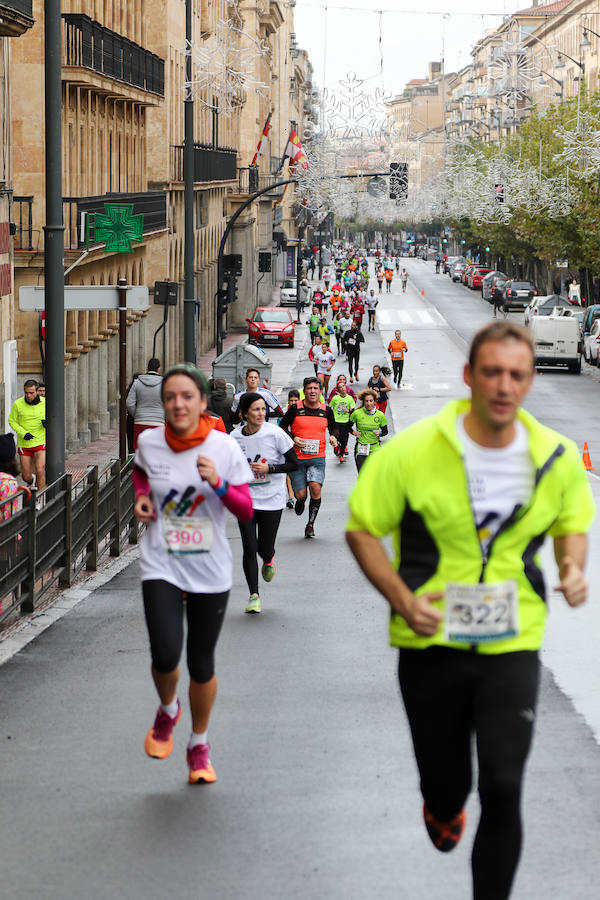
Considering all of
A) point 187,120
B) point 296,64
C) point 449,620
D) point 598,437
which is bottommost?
point 598,437

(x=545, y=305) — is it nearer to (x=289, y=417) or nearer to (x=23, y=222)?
(x=23, y=222)

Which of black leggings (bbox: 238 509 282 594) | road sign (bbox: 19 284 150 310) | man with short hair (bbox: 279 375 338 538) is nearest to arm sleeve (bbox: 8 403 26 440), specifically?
man with short hair (bbox: 279 375 338 538)

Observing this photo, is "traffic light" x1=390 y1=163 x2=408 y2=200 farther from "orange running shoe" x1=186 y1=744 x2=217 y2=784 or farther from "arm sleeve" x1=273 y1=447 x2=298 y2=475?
"orange running shoe" x1=186 y1=744 x2=217 y2=784

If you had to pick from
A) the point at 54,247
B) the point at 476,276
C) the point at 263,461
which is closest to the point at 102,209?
the point at 54,247

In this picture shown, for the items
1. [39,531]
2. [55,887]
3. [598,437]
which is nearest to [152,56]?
[598,437]

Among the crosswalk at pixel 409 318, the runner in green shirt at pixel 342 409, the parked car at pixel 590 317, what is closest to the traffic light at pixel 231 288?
the runner in green shirt at pixel 342 409

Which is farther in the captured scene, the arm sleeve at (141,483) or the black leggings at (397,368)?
the black leggings at (397,368)

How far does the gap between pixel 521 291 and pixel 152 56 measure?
47528 millimetres

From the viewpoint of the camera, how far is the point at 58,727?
8.43 meters

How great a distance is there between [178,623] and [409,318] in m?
76.9

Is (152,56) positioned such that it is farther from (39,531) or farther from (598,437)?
(39,531)

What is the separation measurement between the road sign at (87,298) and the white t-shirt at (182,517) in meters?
9.33

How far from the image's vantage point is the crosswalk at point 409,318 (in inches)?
3099

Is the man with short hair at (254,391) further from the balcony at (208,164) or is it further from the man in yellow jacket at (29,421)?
the balcony at (208,164)
